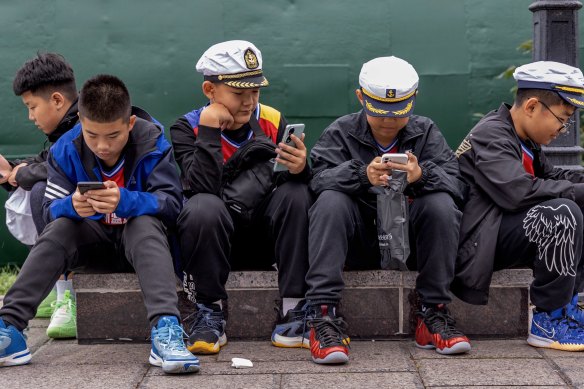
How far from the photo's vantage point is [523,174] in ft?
12.9

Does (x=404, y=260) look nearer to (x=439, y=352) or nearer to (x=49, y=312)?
(x=439, y=352)

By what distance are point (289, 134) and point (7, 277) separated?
108 inches

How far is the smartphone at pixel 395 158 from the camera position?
381cm

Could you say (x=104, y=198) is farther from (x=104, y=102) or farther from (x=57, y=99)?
(x=57, y=99)

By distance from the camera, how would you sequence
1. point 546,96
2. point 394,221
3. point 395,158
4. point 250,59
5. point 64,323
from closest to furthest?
point 395,158 → point 394,221 → point 546,96 → point 250,59 → point 64,323

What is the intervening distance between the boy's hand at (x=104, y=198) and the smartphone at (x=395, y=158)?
108 cm

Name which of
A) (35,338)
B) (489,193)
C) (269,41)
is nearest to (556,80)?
(489,193)

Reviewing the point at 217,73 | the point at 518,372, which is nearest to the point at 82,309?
the point at 217,73

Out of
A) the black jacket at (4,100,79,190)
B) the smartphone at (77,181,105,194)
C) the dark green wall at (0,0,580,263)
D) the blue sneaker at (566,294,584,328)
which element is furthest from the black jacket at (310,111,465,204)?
the dark green wall at (0,0,580,263)

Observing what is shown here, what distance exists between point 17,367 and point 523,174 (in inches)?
87.2

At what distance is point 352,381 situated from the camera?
3488 mm

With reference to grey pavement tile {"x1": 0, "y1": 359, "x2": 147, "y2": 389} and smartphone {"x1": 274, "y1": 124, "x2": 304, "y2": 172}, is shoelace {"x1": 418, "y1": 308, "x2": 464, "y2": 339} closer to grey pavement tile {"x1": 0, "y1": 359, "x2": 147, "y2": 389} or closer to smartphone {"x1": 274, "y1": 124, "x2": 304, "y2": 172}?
smartphone {"x1": 274, "y1": 124, "x2": 304, "y2": 172}

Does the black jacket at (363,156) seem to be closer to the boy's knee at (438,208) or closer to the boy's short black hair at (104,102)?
the boy's knee at (438,208)

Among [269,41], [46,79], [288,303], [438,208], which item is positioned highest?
[269,41]
